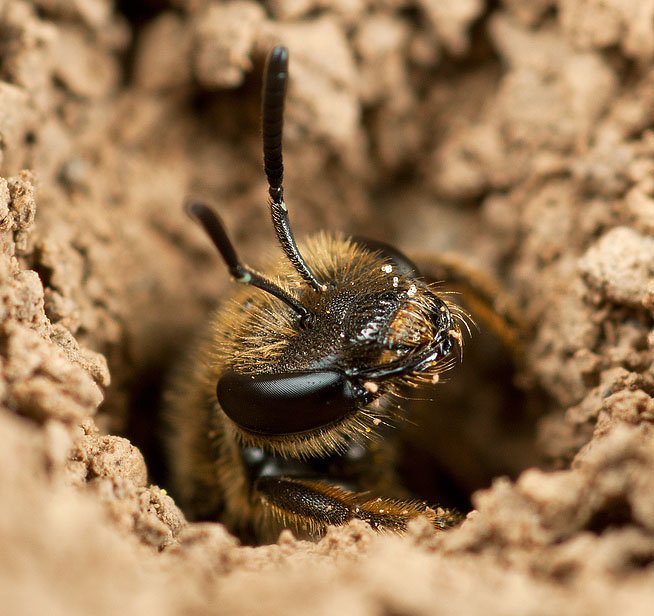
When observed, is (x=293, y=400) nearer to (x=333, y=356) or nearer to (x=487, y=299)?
(x=333, y=356)

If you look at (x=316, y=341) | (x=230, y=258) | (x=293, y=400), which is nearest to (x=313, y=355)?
(x=316, y=341)

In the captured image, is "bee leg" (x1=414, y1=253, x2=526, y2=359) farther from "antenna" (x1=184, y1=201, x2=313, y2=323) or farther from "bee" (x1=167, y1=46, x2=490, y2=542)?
"antenna" (x1=184, y1=201, x2=313, y2=323)

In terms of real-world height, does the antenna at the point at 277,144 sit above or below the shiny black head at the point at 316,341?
above

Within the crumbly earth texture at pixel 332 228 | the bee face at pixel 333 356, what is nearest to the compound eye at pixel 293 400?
the bee face at pixel 333 356

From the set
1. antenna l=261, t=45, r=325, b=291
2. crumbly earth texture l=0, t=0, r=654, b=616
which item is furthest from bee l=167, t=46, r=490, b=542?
crumbly earth texture l=0, t=0, r=654, b=616

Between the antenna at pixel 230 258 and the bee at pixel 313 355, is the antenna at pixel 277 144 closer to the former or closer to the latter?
the bee at pixel 313 355

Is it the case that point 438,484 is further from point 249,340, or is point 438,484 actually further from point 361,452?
point 249,340

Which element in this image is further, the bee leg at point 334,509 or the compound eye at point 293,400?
the bee leg at point 334,509

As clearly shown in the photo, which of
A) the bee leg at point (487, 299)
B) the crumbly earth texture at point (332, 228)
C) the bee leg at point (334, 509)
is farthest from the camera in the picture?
the bee leg at point (487, 299)
